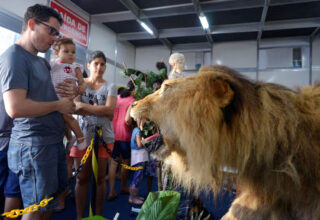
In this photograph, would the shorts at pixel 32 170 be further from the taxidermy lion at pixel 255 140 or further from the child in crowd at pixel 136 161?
the child in crowd at pixel 136 161

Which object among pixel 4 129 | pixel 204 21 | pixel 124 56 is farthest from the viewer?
pixel 124 56

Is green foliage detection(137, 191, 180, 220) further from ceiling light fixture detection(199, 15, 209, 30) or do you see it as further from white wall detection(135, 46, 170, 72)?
white wall detection(135, 46, 170, 72)

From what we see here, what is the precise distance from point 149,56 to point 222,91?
8.55 meters

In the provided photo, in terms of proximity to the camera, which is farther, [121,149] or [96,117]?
[121,149]

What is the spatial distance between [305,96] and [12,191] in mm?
1919

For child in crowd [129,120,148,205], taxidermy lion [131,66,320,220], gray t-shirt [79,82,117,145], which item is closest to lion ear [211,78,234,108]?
taxidermy lion [131,66,320,220]

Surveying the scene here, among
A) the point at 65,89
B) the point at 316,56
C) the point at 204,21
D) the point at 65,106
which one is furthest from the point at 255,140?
the point at 316,56

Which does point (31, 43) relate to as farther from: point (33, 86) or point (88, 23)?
point (88, 23)

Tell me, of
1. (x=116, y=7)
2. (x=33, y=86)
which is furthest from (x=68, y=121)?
(x=116, y=7)

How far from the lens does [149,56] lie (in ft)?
29.9

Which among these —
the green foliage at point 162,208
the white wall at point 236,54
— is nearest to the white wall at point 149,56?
the white wall at point 236,54

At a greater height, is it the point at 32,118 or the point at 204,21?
the point at 204,21

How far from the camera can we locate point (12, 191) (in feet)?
5.47

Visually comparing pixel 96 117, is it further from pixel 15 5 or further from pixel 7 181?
pixel 15 5
